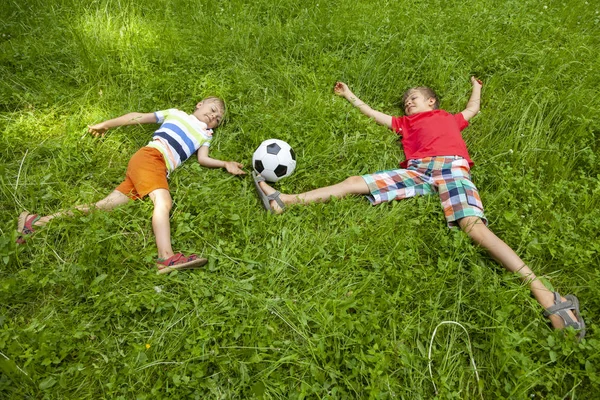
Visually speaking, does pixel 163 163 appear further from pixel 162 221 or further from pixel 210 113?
pixel 210 113

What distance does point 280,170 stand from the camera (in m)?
3.51

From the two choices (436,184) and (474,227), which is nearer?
(474,227)

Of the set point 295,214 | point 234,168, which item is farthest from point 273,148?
point 295,214

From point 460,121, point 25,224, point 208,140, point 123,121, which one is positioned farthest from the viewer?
point 460,121

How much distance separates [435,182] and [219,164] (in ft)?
6.61

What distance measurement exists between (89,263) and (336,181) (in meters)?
2.17

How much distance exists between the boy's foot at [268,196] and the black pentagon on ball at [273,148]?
0.25m

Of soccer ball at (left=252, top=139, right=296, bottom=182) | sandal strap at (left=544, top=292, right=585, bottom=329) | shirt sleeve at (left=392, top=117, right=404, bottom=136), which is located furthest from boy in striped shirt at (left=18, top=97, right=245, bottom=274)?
sandal strap at (left=544, top=292, right=585, bottom=329)

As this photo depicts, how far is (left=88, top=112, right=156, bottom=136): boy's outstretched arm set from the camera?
3662mm

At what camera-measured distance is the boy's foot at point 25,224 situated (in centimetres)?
289

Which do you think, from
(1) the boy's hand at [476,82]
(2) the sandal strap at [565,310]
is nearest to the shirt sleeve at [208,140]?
(1) the boy's hand at [476,82]

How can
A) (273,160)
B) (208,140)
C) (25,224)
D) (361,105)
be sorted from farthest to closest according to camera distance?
(361,105) → (208,140) → (273,160) → (25,224)

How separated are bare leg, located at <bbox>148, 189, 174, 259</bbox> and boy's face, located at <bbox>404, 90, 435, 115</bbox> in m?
2.68

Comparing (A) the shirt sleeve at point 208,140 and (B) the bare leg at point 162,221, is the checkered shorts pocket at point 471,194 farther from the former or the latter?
(B) the bare leg at point 162,221
